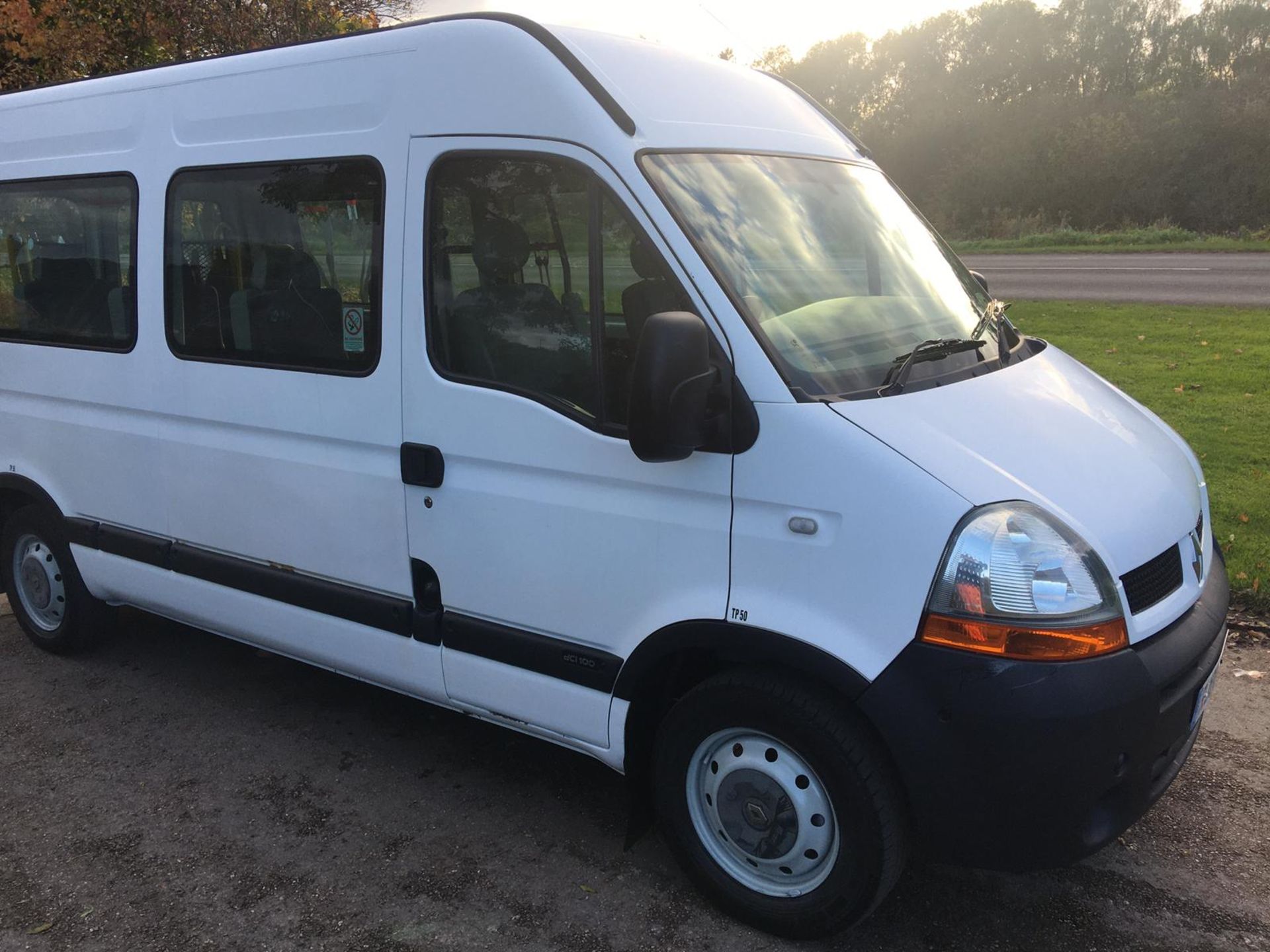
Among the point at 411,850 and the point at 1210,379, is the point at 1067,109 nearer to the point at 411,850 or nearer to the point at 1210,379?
the point at 1210,379

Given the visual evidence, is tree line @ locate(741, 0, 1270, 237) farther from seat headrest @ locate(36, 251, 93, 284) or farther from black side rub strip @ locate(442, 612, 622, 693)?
black side rub strip @ locate(442, 612, 622, 693)

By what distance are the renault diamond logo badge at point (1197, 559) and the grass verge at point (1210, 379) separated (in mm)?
2489

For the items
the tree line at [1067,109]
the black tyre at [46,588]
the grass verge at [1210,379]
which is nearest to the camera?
the black tyre at [46,588]

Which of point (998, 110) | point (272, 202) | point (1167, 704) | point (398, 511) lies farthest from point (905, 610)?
point (998, 110)

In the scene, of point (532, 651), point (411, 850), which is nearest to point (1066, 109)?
point (532, 651)

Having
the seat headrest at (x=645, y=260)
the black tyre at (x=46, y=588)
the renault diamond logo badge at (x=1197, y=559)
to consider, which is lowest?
the black tyre at (x=46, y=588)

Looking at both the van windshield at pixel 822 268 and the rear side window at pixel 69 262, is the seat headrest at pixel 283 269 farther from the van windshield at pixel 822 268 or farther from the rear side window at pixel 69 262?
the van windshield at pixel 822 268

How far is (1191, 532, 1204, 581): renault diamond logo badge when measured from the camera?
10.1ft

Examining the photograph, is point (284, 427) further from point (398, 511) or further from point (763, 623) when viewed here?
point (763, 623)

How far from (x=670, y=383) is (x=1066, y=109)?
4499 cm

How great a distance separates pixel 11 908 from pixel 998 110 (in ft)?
159

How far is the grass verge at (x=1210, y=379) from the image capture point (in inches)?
236

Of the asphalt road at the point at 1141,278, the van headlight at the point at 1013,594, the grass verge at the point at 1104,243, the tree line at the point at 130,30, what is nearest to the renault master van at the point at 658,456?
A: the van headlight at the point at 1013,594

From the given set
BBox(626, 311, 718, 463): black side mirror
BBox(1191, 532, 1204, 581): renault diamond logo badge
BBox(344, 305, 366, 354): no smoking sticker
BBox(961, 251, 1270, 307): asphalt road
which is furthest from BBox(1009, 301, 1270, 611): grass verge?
BBox(344, 305, 366, 354): no smoking sticker
